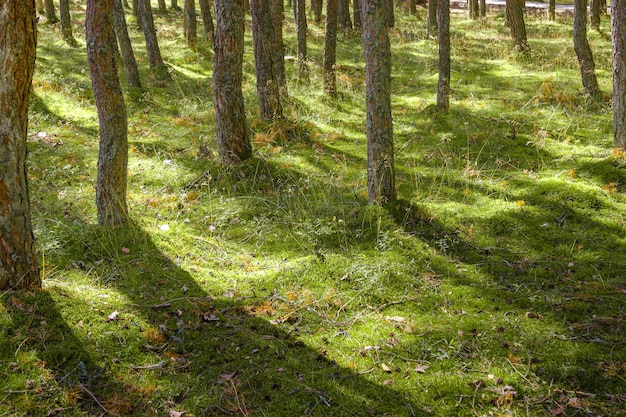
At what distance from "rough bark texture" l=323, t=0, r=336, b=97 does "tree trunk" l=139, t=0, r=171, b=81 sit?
485 centimetres

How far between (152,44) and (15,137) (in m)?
11.7

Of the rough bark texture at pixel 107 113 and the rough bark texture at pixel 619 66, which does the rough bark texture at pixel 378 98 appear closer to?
the rough bark texture at pixel 107 113

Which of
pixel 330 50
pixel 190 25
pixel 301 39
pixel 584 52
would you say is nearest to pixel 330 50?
pixel 330 50

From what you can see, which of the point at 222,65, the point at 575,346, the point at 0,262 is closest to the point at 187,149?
the point at 222,65

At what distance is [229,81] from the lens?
836 centimetres

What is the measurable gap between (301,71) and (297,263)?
985 cm

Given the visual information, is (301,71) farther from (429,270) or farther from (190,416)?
(190,416)

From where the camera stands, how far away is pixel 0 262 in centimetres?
433

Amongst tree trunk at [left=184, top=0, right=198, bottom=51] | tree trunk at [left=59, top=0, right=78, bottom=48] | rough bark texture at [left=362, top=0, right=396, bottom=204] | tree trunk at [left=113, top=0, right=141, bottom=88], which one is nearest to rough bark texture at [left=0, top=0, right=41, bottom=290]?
rough bark texture at [left=362, top=0, right=396, bottom=204]

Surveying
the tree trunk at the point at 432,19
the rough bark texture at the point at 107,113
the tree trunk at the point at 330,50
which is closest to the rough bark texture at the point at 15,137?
the rough bark texture at the point at 107,113

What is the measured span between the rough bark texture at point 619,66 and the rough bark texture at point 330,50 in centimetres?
682

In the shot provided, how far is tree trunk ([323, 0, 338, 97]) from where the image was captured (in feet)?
44.0

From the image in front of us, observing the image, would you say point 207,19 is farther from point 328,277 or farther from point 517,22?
point 328,277

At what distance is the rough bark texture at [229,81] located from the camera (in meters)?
8.10
